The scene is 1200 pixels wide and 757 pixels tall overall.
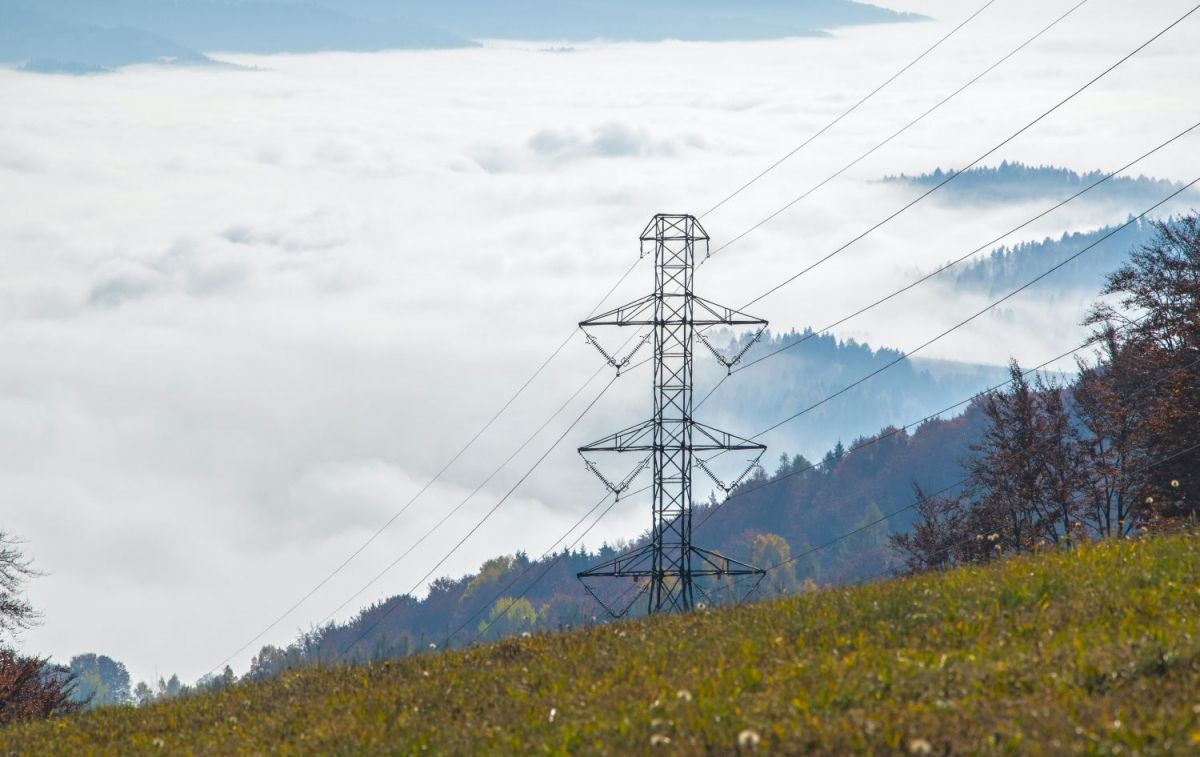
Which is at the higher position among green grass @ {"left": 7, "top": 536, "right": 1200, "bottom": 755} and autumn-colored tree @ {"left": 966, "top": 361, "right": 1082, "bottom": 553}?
autumn-colored tree @ {"left": 966, "top": 361, "right": 1082, "bottom": 553}

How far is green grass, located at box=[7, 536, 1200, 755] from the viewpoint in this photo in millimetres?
10797

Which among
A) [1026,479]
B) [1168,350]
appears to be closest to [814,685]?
[1168,350]

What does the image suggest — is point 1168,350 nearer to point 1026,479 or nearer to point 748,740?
point 1026,479

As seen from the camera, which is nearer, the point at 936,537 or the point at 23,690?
the point at 23,690

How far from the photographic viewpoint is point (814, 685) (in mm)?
12531

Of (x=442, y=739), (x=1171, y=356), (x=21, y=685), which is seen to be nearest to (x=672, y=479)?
(x=1171, y=356)

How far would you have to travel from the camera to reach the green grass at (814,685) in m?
10.8

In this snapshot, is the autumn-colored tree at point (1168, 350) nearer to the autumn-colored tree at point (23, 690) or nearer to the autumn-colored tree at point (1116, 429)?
the autumn-colored tree at point (1116, 429)

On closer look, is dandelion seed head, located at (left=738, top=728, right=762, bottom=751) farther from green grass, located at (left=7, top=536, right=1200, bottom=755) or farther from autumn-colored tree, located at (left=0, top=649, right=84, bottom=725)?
autumn-colored tree, located at (left=0, top=649, right=84, bottom=725)

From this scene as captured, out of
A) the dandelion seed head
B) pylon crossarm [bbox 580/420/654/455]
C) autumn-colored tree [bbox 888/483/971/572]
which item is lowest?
the dandelion seed head

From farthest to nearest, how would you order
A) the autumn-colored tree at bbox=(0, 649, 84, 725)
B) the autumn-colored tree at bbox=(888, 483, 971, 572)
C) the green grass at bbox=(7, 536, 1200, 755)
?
the autumn-colored tree at bbox=(888, 483, 971, 572) < the autumn-colored tree at bbox=(0, 649, 84, 725) < the green grass at bbox=(7, 536, 1200, 755)

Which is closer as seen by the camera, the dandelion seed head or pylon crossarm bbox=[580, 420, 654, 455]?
the dandelion seed head

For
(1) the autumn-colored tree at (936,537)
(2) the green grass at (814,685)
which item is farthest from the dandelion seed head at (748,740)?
(1) the autumn-colored tree at (936,537)

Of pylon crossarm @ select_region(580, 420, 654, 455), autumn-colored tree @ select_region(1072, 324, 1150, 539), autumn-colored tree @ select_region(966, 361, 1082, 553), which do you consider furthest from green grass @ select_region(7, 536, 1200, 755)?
autumn-colored tree @ select_region(966, 361, 1082, 553)
